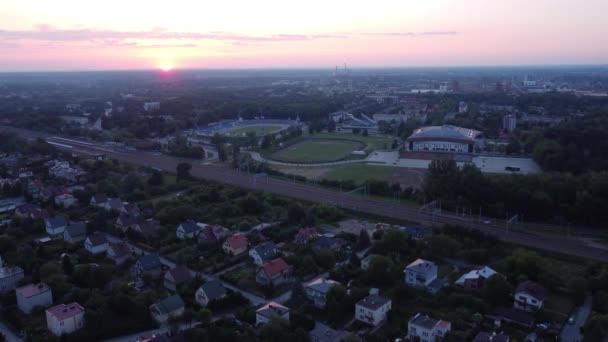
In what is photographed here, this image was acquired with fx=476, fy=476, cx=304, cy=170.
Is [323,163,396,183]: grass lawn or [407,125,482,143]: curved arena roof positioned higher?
[407,125,482,143]: curved arena roof

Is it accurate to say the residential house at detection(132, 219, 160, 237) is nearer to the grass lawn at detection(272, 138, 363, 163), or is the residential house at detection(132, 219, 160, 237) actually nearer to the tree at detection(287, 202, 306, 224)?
the tree at detection(287, 202, 306, 224)

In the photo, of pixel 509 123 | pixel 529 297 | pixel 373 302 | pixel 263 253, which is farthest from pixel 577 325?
pixel 509 123

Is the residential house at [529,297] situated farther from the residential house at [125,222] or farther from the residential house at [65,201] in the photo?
the residential house at [65,201]

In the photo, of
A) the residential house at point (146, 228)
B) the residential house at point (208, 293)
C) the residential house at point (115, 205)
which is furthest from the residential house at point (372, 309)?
the residential house at point (115, 205)

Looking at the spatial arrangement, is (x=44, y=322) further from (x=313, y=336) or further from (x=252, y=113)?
(x=252, y=113)

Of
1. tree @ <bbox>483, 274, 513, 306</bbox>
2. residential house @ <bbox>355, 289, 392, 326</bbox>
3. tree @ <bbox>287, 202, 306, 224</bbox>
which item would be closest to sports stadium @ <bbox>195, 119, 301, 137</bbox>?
tree @ <bbox>287, 202, 306, 224</bbox>

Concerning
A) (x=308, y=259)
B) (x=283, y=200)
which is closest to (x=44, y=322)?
(x=308, y=259)

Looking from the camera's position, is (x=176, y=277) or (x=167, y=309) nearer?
(x=167, y=309)

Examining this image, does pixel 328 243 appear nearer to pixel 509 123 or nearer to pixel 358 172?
pixel 358 172
